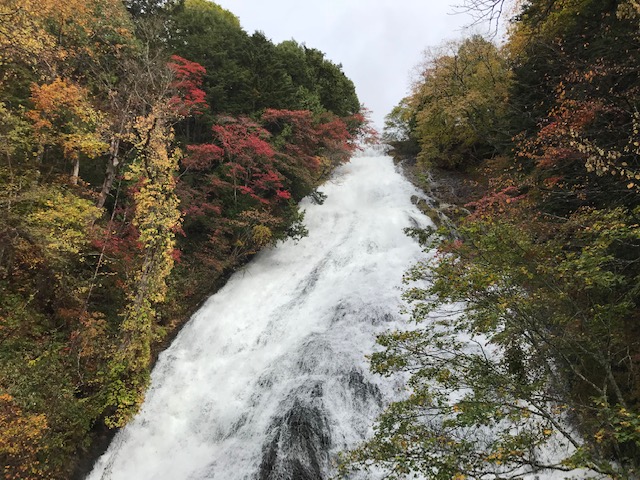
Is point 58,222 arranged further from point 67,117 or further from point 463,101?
point 463,101

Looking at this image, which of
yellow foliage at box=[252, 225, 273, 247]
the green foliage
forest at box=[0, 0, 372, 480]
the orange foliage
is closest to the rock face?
forest at box=[0, 0, 372, 480]

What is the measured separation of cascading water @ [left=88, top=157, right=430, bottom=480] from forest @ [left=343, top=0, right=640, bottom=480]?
1.56m

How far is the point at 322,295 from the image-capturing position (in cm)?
1335

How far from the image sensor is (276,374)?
33.5 ft

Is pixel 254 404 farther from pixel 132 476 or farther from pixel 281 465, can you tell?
pixel 132 476

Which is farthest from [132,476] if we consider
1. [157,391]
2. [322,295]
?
[322,295]

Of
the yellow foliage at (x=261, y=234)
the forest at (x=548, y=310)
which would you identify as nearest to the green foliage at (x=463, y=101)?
the forest at (x=548, y=310)

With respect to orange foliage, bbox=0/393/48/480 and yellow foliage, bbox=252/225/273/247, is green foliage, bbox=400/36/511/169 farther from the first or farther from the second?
orange foliage, bbox=0/393/48/480

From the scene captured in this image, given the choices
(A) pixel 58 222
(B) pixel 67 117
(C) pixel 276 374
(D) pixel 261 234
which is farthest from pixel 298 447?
(B) pixel 67 117

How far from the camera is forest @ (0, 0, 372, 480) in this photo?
8852 millimetres

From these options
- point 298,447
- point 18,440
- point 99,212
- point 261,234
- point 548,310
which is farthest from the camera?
point 261,234

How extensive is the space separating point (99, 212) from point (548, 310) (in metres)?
10.8

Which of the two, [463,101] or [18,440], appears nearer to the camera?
[18,440]

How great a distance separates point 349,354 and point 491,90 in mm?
14889
